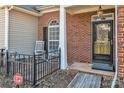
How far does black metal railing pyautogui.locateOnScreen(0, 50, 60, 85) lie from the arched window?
2.70m

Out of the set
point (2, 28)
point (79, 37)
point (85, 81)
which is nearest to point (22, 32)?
point (2, 28)

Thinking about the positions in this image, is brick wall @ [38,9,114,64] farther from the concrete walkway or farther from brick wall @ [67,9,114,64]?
the concrete walkway

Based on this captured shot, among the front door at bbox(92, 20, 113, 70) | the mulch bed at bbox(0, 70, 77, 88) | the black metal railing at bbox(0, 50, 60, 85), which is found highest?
the front door at bbox(92, 20, 113, 70)

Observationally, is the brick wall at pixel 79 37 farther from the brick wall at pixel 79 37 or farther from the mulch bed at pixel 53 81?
the mulch bed at pixel 53 81

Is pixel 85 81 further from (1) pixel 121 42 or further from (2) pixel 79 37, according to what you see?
(2) pixel 79 37

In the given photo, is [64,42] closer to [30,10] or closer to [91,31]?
[91,31]

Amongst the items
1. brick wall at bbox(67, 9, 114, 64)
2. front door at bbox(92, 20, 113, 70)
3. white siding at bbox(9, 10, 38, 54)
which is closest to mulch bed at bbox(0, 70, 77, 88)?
front door at bbox(92, 20, 113, 70)

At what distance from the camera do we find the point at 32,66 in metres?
4.95

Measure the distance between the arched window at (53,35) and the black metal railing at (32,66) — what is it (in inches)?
106

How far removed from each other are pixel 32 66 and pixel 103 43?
313cm

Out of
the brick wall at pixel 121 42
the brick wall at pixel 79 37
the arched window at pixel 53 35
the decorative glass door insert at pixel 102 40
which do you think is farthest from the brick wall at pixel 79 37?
the brick wall at pixel 121 42

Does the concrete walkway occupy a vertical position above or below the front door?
below

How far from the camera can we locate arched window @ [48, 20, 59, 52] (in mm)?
9297
